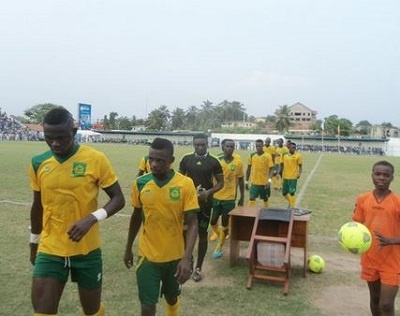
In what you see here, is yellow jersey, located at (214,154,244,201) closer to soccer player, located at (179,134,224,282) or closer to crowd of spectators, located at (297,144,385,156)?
soccer player, located at (179,134,224,282)

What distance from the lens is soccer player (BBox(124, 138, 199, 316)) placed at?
424 cm

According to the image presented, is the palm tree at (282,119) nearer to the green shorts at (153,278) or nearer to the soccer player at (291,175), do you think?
the soccer player at (291,175)

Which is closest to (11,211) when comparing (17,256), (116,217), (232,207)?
(116,217)

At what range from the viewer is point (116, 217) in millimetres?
11016

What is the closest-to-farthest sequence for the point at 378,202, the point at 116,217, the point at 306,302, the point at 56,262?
the point at 56,262 < the point at 378,202 < the point at 306,302 < the point at 116,217

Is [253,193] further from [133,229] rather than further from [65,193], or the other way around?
[65,193]

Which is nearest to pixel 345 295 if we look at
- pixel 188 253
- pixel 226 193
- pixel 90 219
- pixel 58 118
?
pixel 226 193

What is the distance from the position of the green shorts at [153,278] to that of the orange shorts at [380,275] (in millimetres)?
1796

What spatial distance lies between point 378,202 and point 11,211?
29.6ft

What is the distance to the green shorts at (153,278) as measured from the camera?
4238mm

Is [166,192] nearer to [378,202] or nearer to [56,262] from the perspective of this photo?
[56,262]

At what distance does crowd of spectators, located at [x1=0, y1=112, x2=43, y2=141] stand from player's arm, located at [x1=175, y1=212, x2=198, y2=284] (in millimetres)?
79106

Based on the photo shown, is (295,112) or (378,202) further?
(295,112)

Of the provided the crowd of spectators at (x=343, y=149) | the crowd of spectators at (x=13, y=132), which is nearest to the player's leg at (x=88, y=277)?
the crowd of spectators at (x=343, y=149)
